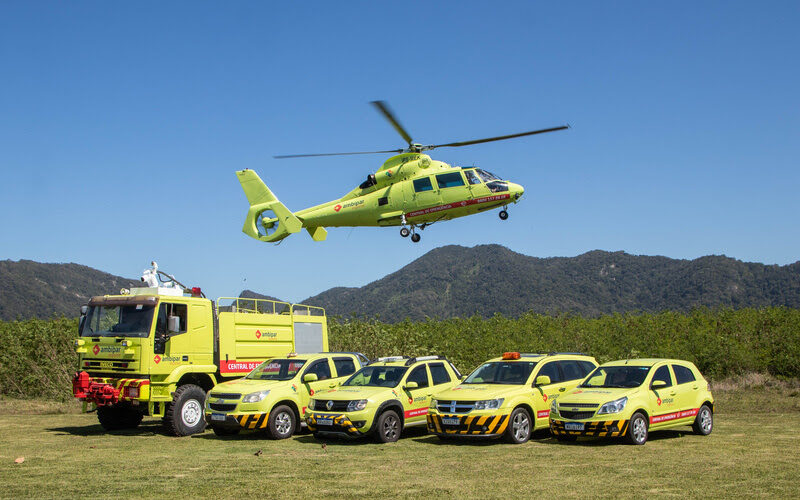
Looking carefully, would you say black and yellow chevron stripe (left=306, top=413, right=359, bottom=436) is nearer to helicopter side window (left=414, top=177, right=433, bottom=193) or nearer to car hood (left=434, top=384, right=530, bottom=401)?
car hood (left=434, top=384, right=530, bottom=401)

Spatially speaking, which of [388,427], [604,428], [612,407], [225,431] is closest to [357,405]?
[388,427]

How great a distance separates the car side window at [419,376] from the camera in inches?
587

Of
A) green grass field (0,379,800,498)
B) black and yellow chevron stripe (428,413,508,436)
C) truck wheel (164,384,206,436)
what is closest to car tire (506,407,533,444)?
black and yellow chevron stripe (428,413,508,436)

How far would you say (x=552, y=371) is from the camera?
14695mm

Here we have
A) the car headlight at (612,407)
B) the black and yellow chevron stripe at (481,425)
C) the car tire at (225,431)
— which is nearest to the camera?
the car headlight at (612,407)

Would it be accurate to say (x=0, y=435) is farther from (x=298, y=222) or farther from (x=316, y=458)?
(x=298, y=222)

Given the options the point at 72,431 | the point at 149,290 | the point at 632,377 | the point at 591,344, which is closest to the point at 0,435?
the point at 72,431

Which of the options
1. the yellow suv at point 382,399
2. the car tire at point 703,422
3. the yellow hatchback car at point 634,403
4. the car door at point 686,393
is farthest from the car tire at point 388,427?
the car tire at point 703,422

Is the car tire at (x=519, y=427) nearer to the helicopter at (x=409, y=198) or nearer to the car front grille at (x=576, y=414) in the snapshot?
the car front grille at (x=576, y=414)

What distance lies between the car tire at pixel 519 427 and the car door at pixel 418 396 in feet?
6.55

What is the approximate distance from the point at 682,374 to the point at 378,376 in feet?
19.6

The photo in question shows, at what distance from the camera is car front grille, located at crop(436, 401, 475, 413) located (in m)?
13.4

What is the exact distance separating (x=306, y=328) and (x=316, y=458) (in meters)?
7.76

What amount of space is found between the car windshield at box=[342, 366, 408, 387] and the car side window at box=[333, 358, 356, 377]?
1069mm
